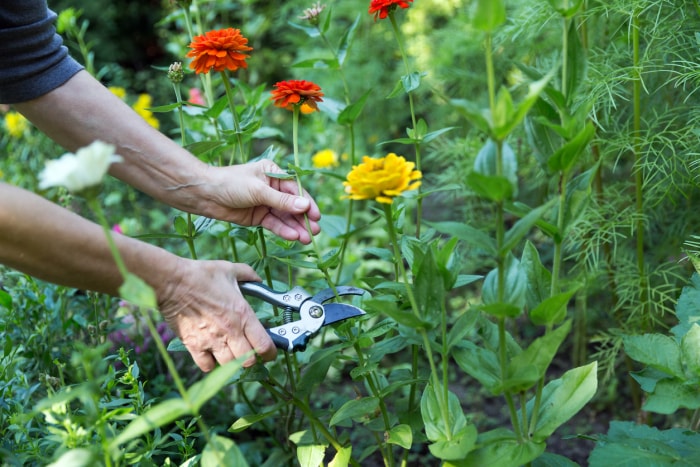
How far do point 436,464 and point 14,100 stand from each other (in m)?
1.32

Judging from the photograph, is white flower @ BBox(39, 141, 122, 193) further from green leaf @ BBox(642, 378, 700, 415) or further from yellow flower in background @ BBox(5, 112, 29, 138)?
yellow flower in background @ BBox(5, 112, 29, 138)

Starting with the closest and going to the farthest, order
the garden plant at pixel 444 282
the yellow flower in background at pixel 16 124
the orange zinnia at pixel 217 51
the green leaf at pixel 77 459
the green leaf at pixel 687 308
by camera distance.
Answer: the green leaf at pixel 77 459 → the garden plant at pixel 444 282 → the green leaf at pixel 687 308 → the orange zinnia at pixel 217 51 → the yellow flower in background at pixel 16 124

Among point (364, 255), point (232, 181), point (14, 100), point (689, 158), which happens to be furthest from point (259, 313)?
point (364, 255)

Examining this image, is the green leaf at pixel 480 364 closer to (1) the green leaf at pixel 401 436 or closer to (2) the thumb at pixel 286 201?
(1) the green leaf at pixel 401 436

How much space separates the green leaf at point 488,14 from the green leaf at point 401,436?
69 centimetres

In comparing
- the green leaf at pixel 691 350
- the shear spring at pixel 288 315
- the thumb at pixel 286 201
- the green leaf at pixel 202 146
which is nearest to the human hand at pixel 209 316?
the shear spring at pixel 288 315

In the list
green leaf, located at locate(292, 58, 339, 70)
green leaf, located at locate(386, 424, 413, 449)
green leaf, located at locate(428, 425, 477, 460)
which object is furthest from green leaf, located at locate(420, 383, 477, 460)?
green leaf, located at locate(292, 58, 339, 70)

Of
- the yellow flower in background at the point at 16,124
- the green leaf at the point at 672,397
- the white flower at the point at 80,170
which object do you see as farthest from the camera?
the yellow flower in background at the point at 16,124

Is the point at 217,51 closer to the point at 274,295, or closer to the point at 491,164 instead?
the point at 274,295

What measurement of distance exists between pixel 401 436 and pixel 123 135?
76 cm

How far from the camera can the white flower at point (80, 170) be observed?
70 cm

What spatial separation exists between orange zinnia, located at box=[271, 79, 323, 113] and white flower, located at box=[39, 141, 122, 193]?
53 centimetres

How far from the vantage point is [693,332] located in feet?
3.43

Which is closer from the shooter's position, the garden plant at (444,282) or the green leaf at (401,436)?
the garden plant at (444,282)
